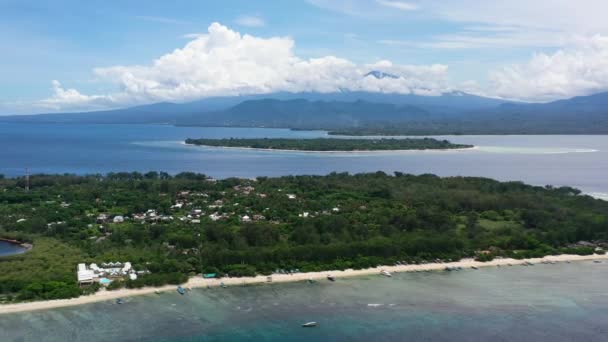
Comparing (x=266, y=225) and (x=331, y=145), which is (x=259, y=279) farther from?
(x=331, y=145)

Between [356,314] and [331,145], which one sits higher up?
[331,145]

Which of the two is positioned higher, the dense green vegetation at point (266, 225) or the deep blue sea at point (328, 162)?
the deep blue sea at point (328, 162)

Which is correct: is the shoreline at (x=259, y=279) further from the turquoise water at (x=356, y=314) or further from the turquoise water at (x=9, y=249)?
the turquoise water at (x=9, y=249)

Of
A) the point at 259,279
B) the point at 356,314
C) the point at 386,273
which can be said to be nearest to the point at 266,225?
the point at 259,279

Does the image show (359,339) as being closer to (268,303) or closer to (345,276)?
(268,303)

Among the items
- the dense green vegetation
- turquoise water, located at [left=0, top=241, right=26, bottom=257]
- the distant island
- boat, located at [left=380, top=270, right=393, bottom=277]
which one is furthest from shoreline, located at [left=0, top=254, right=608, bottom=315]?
the distant island

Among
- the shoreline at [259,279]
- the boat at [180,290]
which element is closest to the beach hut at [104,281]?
the shoreline at [259,279]
